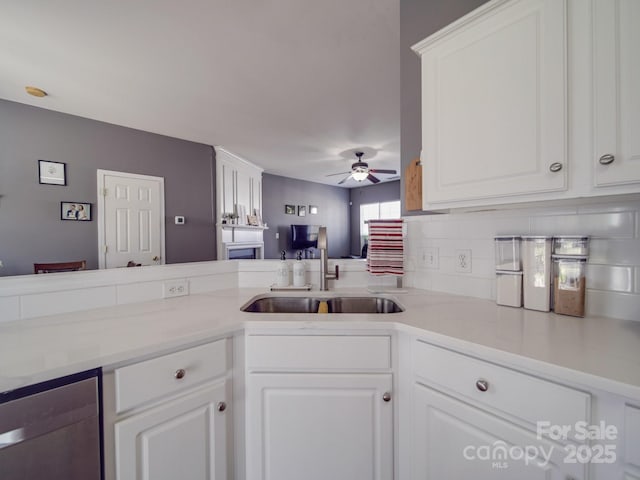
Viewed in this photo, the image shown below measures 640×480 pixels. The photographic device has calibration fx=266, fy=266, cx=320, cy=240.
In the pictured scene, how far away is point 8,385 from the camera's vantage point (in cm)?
61

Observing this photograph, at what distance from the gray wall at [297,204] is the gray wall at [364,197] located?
0.19 m

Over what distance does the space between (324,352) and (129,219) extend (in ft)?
12.7

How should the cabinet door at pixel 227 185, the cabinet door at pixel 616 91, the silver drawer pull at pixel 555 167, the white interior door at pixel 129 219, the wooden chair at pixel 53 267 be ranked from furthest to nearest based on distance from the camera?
the cabinet door at pixel 227 185 → the white interior door at pixel 129 219 → the wooden chair at pixel 53 267 → the silver drawer pull at pixel 555 167 → the cabinet door at pixel 616 91

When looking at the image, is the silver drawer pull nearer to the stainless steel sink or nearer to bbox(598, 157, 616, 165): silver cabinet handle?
bbox(598, 157, 616, 165): silver cabinet handle

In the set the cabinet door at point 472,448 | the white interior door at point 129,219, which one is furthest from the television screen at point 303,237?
the cabinet door at point 472,448

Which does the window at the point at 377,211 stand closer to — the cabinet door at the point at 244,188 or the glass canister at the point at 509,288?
the cabinet door at the point at 244,188

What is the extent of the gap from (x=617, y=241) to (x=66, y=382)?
1.76 metres

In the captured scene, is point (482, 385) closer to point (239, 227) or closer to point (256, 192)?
point (239, 227)

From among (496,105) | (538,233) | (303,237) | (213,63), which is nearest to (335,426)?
(538,233)

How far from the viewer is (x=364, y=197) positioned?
8.19 meters

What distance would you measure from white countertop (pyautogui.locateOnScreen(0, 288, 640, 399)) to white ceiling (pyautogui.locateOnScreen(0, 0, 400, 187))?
76.6 inches

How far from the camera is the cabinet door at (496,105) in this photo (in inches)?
33.7

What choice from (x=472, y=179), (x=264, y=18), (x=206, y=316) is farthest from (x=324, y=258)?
(x=264, y=18)

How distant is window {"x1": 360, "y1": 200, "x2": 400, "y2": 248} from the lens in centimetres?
759
